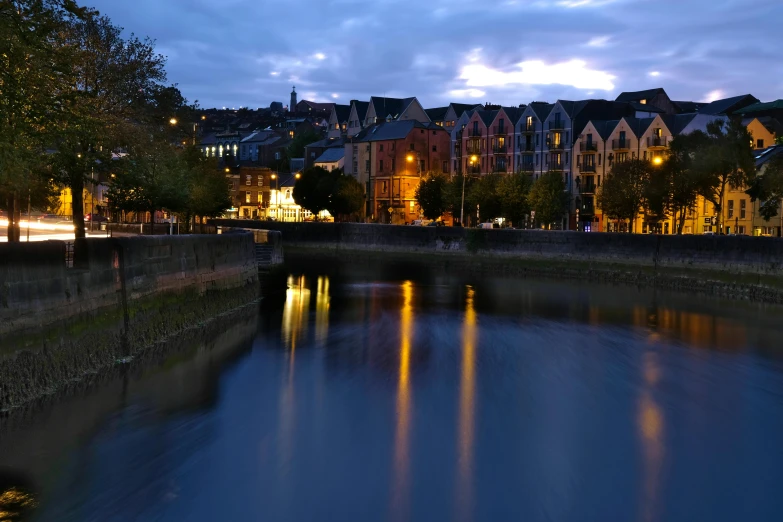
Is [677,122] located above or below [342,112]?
below

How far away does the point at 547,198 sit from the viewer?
318 ft

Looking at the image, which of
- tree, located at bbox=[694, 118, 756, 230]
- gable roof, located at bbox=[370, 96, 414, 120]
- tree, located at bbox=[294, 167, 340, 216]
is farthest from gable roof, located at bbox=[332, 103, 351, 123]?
tree, located at bbox=[694, 118, 756, 230]

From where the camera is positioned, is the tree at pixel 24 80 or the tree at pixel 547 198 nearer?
the tree at pixel 24 80

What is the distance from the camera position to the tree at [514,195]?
100 meters

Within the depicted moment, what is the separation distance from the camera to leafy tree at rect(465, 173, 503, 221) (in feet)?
337

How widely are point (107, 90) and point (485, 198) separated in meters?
71.7

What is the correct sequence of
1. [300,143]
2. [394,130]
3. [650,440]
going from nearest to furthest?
[650,440] → [394,130] → [300,143]

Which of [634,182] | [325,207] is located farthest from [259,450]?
[325,207]

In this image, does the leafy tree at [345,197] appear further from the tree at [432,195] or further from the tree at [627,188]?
the tree at [627,188]

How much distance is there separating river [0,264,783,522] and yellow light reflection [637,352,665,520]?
0.06 metres

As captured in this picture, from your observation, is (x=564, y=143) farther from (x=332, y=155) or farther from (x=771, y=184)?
(x=771, y=184)

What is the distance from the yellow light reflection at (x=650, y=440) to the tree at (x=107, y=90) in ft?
69.1

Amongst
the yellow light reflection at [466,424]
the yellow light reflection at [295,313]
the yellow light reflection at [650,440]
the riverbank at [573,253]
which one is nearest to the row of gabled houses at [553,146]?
the riverbank at [573,253]

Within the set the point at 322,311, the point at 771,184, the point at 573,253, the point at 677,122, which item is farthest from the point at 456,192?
the point at 322,311
